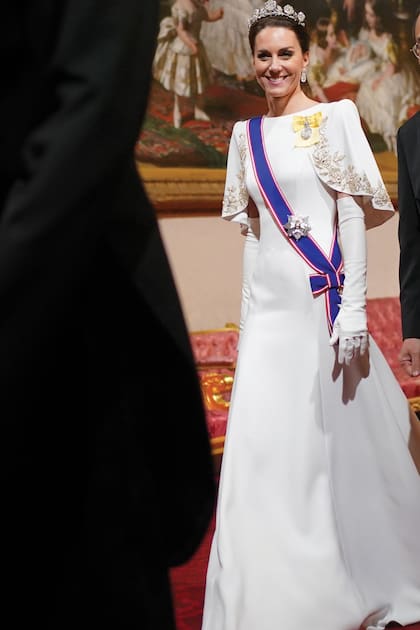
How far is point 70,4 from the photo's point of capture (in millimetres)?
1168

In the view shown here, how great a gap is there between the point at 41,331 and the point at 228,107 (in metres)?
7.02

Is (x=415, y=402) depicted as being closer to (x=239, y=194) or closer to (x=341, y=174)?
(x=239, y=194)

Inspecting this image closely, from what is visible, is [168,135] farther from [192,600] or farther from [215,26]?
[192,600]

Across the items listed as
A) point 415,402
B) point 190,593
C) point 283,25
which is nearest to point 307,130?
point 283,25

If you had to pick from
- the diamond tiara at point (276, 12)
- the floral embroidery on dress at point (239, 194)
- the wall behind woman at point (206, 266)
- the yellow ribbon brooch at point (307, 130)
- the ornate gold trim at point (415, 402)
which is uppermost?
the diamond tiara at point (276, 12)

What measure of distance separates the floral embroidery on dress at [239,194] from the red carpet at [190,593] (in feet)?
4.49

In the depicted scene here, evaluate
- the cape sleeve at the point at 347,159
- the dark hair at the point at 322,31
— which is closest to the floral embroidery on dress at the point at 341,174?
the cape sleeve at the point at 347,159

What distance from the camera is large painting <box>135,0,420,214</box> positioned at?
7.55 meters

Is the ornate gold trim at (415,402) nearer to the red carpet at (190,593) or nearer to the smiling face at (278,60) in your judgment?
the red carpet at (190,593)

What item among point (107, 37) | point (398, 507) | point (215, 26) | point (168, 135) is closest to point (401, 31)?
point (215, 26)

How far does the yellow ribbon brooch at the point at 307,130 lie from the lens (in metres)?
3.57

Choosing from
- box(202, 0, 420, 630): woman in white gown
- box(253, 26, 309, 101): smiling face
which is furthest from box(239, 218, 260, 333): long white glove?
box(253, 26, 309, 101): smiling face

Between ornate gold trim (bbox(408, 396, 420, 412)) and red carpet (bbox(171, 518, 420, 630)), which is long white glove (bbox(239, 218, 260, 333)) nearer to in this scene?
red carpet (bbox(171, 518, 420, 630))

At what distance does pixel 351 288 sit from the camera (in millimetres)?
3422
